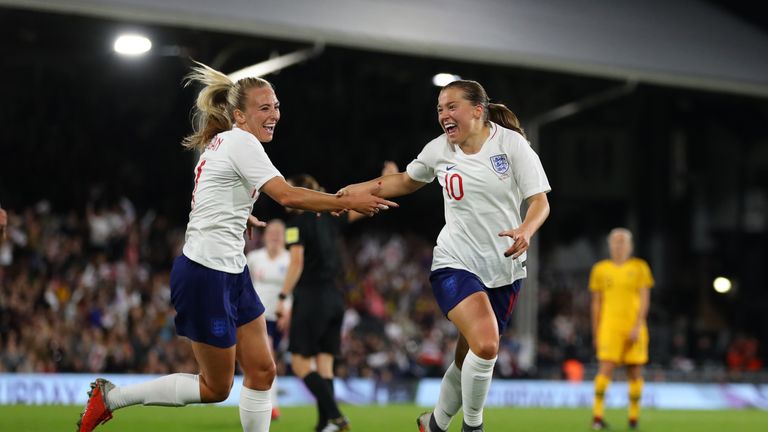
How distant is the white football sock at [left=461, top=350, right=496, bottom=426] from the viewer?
6996 millimetres

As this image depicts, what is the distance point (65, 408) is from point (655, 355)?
577 inches

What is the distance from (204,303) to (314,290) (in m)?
4.00

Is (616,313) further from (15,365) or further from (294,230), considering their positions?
(15,365)

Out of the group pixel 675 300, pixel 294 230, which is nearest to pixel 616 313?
pixel 294 230

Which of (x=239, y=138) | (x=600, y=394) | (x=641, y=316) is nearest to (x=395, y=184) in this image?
(x=239, y=138)

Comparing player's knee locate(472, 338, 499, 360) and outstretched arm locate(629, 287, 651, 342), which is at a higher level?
outstretched arm locate(629, 287, 651, 342)

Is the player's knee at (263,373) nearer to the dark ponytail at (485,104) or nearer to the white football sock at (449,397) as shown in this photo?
the white football sock at (449,397)

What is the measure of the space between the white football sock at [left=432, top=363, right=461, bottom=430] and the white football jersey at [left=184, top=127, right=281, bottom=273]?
1.77 meters

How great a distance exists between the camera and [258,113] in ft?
22.1

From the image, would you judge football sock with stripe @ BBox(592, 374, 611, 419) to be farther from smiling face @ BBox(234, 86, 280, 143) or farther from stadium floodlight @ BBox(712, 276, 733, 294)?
stadium floodlight @ BBox(712, 276, 733, 294)

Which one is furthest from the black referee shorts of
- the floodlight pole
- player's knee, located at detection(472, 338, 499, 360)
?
the floodlight pole

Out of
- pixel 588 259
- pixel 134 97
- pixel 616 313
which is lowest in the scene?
pixel 616 313

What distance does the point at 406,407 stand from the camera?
16.3 metres

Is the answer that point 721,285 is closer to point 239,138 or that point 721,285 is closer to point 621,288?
point 621,288
